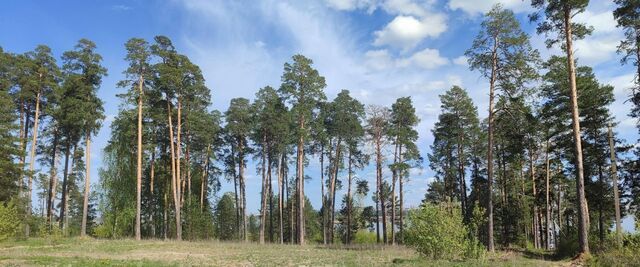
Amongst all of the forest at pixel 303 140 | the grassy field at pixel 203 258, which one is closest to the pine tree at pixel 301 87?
the forest at pixel 303 140

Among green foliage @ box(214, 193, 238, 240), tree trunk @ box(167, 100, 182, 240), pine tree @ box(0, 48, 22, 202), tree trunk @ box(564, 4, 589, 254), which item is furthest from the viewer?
green foliage @ box(214, 193, 238, 240)

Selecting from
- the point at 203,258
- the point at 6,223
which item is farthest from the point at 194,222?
the point at 203,258

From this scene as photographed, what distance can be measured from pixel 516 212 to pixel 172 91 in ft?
108

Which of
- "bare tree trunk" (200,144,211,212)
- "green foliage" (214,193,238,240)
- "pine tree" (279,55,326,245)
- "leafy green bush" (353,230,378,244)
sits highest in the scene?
"pine tree" (279,55,326,245)

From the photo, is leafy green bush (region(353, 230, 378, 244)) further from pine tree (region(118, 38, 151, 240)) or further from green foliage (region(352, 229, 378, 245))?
pine tree (region(118, 38, 151, 240))

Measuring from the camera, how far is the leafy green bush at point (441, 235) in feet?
54.9

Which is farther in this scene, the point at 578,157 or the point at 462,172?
the point at 462,172

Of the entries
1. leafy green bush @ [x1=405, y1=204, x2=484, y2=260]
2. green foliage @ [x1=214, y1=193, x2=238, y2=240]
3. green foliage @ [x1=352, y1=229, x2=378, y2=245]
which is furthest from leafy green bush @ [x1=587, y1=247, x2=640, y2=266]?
green foliage @ [x1=214, y1=193, x2=238, y2=240]

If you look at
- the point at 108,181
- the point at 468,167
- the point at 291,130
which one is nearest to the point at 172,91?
the point at 291,130

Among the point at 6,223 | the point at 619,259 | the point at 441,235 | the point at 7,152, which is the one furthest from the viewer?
the point at 7,152

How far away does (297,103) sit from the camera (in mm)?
36312

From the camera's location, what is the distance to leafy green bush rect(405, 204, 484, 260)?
16734 mm

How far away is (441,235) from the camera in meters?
16.7

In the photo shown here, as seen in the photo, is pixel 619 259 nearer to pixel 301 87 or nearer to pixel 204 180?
pixel 301 87
